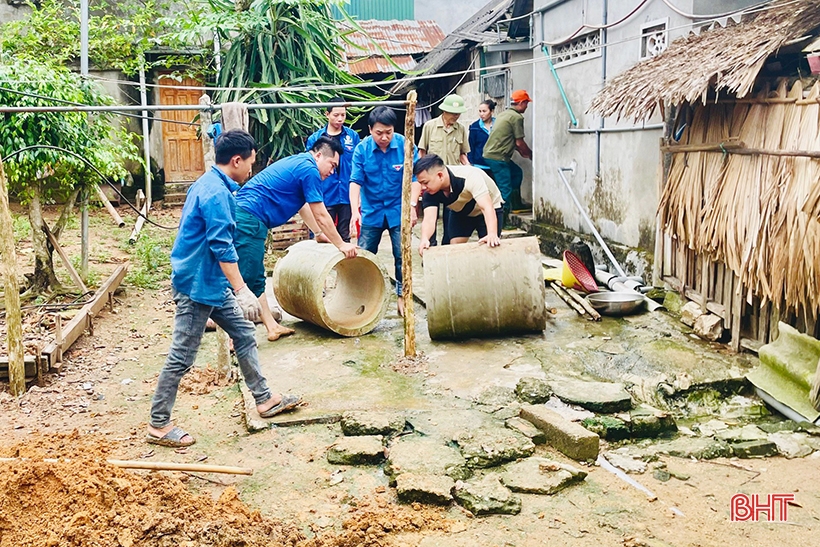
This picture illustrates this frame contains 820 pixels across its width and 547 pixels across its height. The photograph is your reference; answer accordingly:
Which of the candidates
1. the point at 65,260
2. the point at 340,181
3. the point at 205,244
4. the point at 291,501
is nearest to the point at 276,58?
the point at 340,181

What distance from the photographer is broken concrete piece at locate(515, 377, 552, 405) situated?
17.1ft

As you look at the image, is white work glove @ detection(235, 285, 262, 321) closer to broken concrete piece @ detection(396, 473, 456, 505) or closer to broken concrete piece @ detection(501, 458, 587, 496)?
broken concrete piece @ detection(396, 473, 456, 505)

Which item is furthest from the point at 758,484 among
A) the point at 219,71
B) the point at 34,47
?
the point at 34,47

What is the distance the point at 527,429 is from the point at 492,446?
1.22 feet

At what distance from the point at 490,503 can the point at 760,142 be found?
3676 mm

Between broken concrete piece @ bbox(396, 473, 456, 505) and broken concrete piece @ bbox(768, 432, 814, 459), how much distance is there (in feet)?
6.98

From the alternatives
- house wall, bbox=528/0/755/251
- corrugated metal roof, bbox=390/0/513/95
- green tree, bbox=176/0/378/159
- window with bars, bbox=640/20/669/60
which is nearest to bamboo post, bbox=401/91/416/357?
house wall, bbox=528/0/755/251

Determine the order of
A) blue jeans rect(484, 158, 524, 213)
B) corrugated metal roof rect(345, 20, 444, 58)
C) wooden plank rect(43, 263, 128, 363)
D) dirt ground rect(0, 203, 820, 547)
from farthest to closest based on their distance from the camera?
corrugated metal roof rect(345, 20, 444, 58), blue jeans rect(484, 158, 524, 213), wooden plank rect(43, 263, 128, 363), dirt ground rect(0, 203, 820, 547)

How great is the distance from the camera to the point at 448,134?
10.0 metres

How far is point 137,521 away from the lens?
11.4 feet

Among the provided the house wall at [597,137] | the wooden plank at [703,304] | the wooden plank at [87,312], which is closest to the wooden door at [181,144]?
the wooden plank at [87,312]

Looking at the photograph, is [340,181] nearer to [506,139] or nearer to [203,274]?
[203,274]

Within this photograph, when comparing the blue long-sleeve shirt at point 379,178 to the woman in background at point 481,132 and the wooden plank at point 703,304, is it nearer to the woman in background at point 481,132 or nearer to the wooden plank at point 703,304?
the wooden plank at point 703,304

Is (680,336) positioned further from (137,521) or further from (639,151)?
(137,521)
